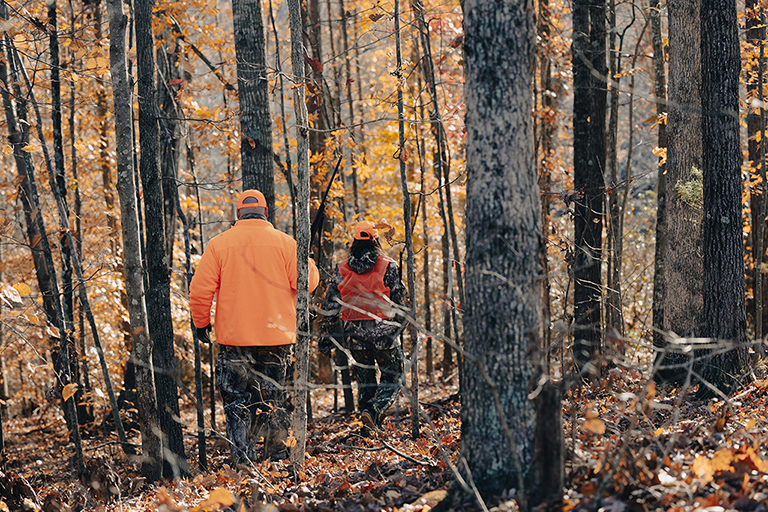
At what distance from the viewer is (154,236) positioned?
21.0 feet

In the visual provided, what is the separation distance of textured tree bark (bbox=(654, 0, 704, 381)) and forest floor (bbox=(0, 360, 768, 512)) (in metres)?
0.79

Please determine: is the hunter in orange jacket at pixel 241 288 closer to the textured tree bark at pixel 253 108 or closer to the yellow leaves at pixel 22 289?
the textured tree bark at pixel 253 108

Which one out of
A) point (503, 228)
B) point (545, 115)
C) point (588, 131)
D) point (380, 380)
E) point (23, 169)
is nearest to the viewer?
point (503, 228)

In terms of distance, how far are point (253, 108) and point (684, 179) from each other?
15.5 ft

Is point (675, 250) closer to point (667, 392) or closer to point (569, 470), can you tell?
point (667, 392)

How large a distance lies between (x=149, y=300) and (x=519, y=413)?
4807mm

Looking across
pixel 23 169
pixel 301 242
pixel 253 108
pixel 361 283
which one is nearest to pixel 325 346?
pixel 361 283

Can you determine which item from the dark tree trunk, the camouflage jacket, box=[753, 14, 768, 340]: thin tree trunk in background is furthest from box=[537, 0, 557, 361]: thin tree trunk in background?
the camouflage jacket

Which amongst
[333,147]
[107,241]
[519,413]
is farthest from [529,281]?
[107,241]

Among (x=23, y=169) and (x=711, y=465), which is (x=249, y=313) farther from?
(x=23, y=169)

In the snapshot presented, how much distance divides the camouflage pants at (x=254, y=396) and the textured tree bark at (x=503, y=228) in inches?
118

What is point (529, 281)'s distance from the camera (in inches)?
118

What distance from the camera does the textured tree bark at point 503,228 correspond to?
299 centimetres

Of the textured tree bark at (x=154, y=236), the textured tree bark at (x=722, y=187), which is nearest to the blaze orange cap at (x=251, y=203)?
the textured tree bark at (x=154, y=236)
